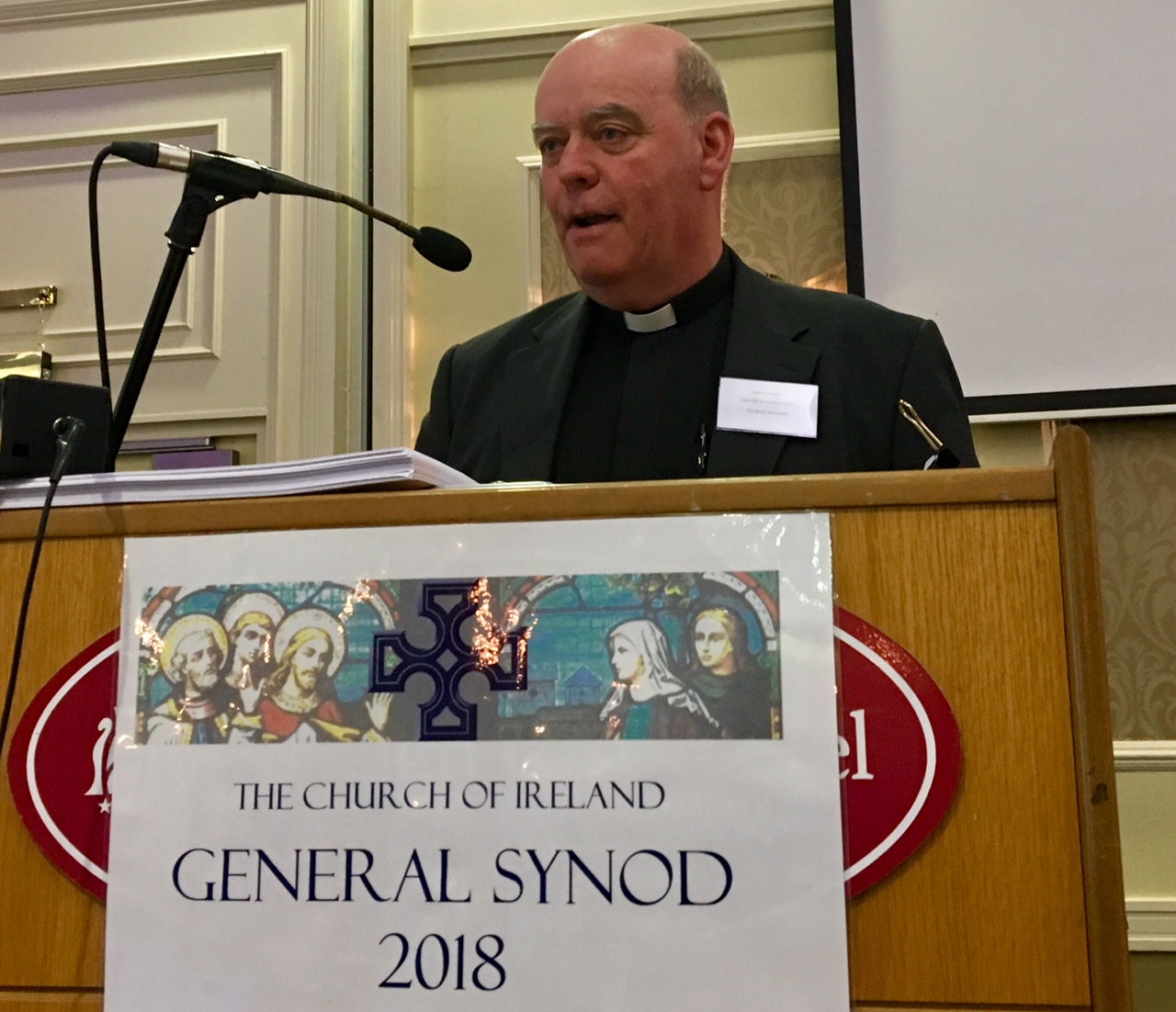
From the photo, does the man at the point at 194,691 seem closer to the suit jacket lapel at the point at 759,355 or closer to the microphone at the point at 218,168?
the microphone at the point at 218,168

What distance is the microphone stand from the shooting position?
1.05 meters

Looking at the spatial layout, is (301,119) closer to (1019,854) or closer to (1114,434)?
(1114,434)

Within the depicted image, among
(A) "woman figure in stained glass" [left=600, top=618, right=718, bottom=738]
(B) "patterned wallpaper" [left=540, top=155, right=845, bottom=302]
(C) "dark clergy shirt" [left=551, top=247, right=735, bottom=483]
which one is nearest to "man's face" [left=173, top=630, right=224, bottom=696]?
(A) "woman figure in stained glass" [left=600, top=618, right=718, bottom=738]

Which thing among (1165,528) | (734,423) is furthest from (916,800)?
(1165,528)

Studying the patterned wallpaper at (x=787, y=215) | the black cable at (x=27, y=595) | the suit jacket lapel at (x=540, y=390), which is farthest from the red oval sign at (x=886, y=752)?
the patterned wallpaper at (x=787, y=215)

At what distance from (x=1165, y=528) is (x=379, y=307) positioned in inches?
59.7

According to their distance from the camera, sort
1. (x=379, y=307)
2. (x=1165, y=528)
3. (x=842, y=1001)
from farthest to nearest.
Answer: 1. (x=379, y=307)
2. (x=1165, y=528)
3. (x=842, y=1001)

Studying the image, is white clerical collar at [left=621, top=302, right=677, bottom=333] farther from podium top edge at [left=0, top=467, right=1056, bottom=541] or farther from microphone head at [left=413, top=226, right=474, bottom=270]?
podium top edge at [left=0, top=467, right=1056, bottom=541]

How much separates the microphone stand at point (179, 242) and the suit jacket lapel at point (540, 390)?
58 centimetres

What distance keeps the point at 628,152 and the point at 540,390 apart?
356 millimetres

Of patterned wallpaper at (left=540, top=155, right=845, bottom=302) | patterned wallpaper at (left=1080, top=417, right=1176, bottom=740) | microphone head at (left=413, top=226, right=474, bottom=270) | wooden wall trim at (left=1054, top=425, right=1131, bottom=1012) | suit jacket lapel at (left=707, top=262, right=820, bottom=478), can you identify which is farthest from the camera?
patterned wallpaper at (left=540, top=155, right=845, bottom=302)

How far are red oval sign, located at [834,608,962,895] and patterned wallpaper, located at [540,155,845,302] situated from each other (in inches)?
66.2

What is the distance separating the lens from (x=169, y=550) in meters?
0.75

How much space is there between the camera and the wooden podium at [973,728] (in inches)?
24.9
